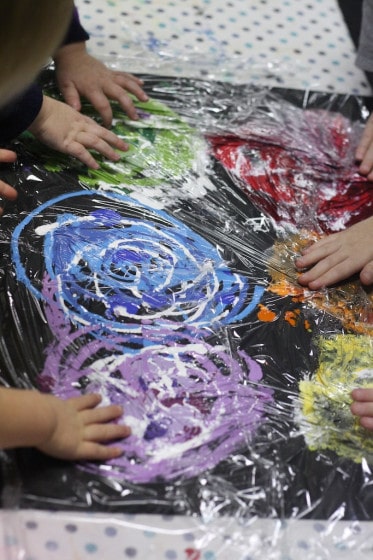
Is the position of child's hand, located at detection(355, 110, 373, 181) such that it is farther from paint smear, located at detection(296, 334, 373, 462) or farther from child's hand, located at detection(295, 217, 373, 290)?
paint smear, located at detection(296, 334, 373, 462)

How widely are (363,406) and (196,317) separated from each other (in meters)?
0.20

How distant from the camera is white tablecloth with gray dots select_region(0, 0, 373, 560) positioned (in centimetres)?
63

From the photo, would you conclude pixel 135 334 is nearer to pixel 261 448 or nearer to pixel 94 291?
pixel 94 291

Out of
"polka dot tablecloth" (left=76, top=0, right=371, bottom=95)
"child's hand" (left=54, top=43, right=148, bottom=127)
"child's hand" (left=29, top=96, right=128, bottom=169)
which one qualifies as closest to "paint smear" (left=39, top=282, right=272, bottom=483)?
"child's hand" (left=29, top=96, right=128, bottom=169)

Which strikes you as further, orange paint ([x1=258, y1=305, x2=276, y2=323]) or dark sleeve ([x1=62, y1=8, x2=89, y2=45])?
dark sleeve ([x1=62, y1=8, x2=89, y2=45])

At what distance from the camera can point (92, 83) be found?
0.98 meters

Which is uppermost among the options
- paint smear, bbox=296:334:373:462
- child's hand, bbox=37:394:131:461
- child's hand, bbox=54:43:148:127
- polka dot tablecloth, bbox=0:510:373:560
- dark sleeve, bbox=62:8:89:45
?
dark sleeve, bbox=62:8:89:45

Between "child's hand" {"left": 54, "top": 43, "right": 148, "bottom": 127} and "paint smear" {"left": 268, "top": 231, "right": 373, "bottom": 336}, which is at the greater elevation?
"child's hand" {"left": 54, "top": 43, "right": 148, "bottom": 127}

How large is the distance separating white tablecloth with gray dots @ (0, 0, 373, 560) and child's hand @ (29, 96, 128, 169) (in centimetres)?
19

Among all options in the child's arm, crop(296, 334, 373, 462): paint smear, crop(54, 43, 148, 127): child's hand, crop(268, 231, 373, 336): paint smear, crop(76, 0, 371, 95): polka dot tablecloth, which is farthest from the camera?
crop(76, 0, 371, 95): polka dot tablecloth

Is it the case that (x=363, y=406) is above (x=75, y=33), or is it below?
below

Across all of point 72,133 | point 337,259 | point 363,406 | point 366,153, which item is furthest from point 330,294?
point 72,133

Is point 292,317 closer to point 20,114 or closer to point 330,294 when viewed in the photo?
point 330,294

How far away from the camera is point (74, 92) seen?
3.18 ft
